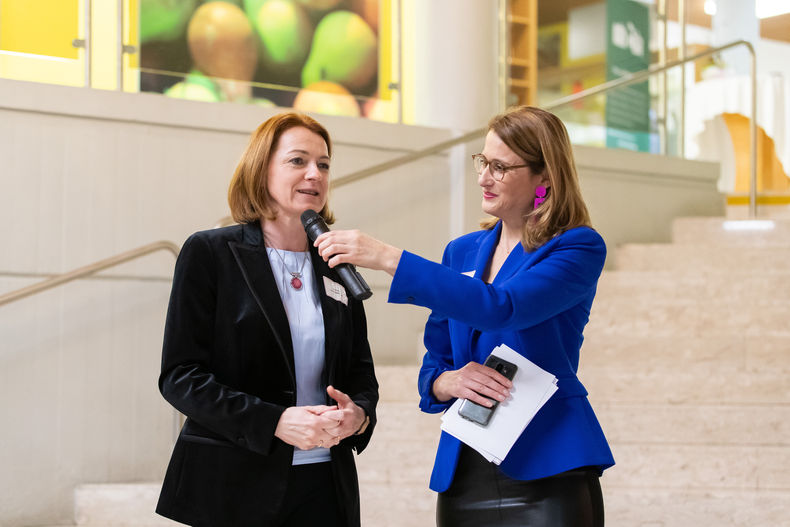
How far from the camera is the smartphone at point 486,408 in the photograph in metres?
1.69

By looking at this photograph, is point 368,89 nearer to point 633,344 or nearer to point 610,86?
point 610,86

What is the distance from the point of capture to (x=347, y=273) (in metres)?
1.57

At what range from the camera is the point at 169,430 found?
445cm

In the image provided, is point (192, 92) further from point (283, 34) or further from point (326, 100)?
point (326, 100)

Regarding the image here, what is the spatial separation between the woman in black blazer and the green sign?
4658mm

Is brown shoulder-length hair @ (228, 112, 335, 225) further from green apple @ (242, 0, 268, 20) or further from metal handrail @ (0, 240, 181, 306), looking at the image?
green apple @ (242, 0, 268, 20)

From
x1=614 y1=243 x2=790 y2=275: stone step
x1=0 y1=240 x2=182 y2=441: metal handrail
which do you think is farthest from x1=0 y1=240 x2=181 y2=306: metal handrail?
x1=614 y1=243 x2=790 y2=275: stone step

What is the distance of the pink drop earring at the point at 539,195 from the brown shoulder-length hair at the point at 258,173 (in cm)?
48

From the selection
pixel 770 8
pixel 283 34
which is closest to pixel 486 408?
pixel 283 34

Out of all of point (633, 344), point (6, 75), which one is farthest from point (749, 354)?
point (6, 75)

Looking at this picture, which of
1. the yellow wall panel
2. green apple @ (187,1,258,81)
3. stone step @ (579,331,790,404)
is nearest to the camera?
stone step @ (579,331,790,404)

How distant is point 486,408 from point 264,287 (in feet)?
1.61

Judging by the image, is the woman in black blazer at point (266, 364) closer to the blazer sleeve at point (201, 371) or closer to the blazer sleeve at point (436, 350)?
the blazer sleeve at point (201, 371)

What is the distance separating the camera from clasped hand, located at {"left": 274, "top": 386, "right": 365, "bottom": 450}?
167cm
